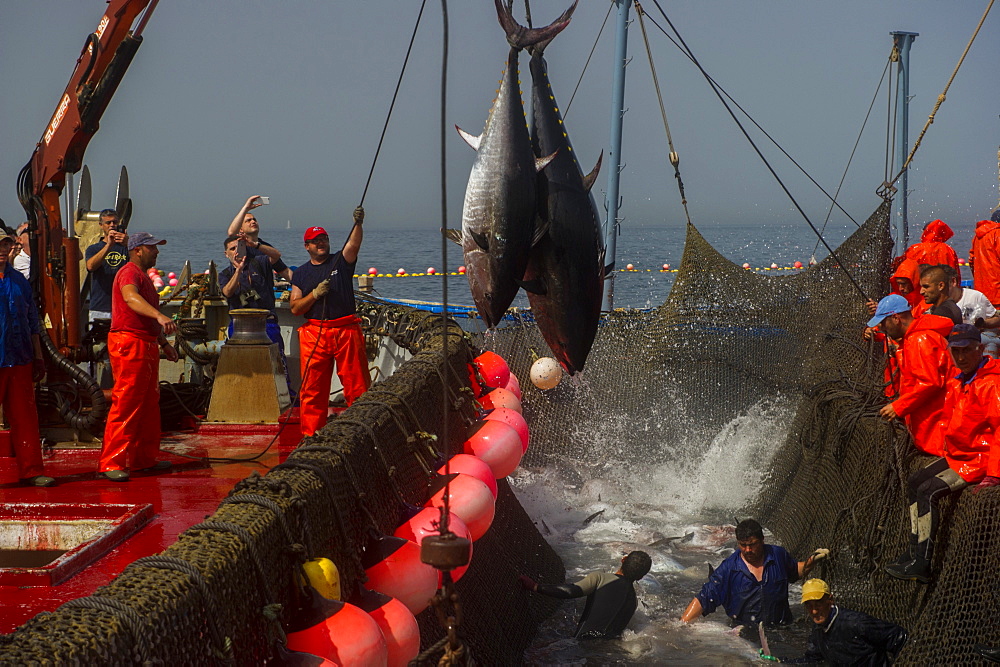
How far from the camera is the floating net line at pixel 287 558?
2.40 meters

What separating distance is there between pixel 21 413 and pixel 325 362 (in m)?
2.12

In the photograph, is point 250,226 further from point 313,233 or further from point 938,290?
point 938,290

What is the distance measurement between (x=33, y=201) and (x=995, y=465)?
7.27 m

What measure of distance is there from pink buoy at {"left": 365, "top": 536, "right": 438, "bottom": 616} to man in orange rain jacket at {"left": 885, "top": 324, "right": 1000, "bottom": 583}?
3.23 metres

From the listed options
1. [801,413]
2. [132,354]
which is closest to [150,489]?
[132,354]

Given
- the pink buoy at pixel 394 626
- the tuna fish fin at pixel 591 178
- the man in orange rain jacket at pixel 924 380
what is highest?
the tuna fish fin at pixel 591 178

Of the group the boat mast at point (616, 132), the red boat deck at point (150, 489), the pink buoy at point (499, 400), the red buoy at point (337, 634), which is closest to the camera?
the red buoy at point (337, 634)

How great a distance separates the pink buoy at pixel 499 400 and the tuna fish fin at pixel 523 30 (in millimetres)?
3354

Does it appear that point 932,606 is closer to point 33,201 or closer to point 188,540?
point 188,540

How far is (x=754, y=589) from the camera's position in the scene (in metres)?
6.95

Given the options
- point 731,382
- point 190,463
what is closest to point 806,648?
point 731,382

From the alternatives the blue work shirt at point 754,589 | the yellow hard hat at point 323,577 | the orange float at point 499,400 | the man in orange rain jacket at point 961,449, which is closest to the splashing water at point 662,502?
the blue work shirt at point 754,589

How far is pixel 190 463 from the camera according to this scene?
7047 mm

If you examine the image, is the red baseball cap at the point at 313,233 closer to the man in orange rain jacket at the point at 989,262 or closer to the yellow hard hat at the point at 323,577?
the yellow hard hat at the point at 323,577
